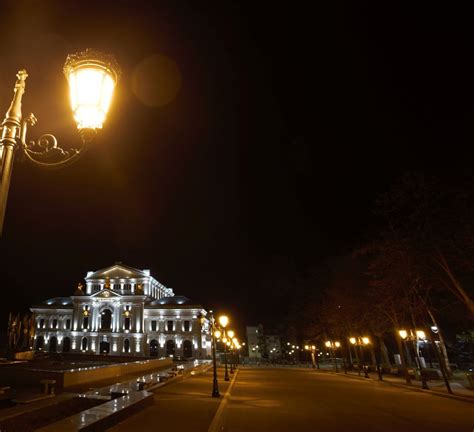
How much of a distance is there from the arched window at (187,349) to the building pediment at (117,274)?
21104 mm

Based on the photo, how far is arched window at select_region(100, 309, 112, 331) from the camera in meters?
79.4

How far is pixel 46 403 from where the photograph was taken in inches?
366

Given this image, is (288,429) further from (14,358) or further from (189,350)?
(189,350)

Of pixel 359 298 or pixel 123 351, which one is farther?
pixel 123 351

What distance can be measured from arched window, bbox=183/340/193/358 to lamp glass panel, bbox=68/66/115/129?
264 feet

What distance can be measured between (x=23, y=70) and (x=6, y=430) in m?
6.93

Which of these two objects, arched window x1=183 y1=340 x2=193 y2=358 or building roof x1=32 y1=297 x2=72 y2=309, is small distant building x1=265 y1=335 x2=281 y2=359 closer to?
arched window x1=183 y1=340 x2=193 y2=358

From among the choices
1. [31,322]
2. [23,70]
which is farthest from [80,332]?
[23,70]

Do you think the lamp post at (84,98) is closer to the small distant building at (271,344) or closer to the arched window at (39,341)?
the arched window at (39,341)

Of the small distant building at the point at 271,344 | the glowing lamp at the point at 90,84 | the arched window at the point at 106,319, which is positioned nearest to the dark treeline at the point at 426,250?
the glowing lamp at the point at 90,84

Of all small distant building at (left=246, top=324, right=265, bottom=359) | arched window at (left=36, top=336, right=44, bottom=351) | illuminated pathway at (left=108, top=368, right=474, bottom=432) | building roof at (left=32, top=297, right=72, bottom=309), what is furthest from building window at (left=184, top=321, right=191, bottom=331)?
illuminated pathway at (left=108, top=368, right=474, bottom=432)

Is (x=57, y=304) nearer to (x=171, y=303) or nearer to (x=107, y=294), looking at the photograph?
(x=107, y=294)

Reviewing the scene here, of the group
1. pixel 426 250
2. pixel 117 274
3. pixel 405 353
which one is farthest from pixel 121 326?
pixel 426 250

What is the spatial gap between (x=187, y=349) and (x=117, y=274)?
27274mm
